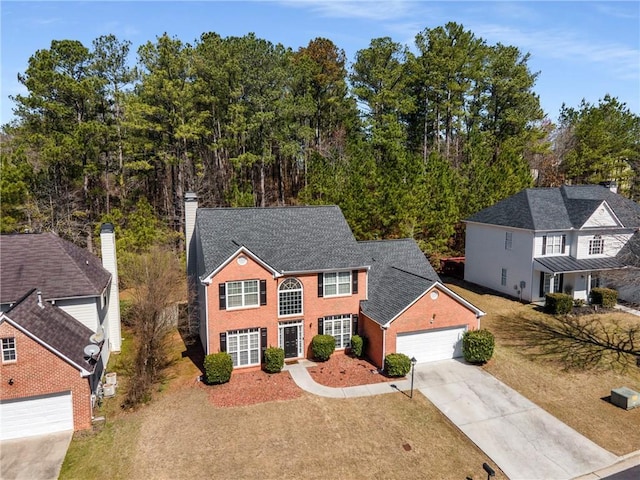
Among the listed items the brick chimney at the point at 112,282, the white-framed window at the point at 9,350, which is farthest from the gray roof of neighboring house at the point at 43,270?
the white-framed window at the point at 9,350

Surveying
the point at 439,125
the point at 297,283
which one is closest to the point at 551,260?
the point at 297,283

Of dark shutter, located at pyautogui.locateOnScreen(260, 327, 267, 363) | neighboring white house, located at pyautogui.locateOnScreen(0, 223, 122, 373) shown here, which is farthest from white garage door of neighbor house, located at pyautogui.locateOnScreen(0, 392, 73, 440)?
dark shutter, located at pyautogui.locateOnScreen(260, 327, 267, 363)

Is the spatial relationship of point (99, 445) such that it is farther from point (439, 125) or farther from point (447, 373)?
point (439, 125)

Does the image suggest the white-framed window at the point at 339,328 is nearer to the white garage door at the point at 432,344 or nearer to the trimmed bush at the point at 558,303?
the white garage door at the point at 432,344

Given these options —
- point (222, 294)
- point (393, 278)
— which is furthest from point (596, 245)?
point (222, 294)

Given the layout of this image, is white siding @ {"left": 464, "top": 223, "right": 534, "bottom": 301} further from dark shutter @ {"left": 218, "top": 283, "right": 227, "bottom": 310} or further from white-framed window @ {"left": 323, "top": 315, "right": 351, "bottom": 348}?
dark shutter @ {"left": 218, "top": 283, "right": 227, "bottom": 310}

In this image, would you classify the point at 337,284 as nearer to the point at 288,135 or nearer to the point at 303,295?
the point at 303,295
